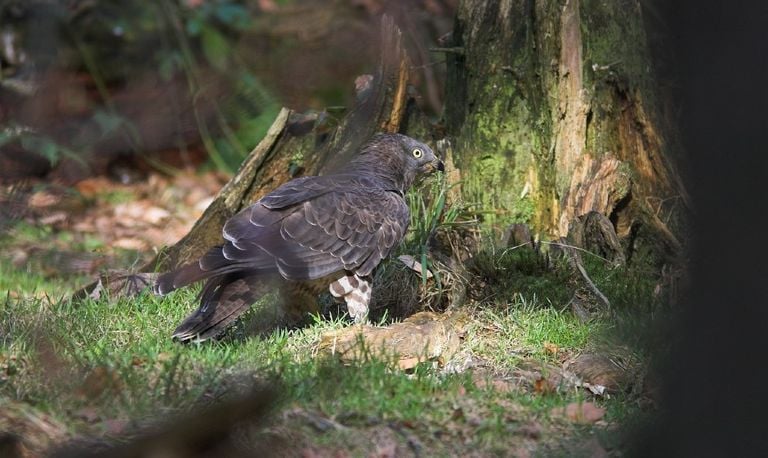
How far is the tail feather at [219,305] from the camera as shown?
228 inches

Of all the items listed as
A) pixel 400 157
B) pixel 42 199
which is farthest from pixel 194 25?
pixel 42 199

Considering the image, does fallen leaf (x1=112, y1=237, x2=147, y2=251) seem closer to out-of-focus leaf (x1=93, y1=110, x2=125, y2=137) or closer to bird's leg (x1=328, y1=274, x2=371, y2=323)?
A: bird's leg (x1=328, y1=274, x2=371, y2=323)

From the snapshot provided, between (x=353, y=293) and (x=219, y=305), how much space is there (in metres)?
1.00

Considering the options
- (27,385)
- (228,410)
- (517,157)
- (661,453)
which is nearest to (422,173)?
(517,157)

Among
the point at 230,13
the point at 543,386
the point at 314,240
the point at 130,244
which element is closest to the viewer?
the point at 543,386

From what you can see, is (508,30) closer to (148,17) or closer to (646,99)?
(646,99)

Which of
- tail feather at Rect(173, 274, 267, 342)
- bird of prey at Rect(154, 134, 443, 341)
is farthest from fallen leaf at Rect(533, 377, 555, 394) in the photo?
tail feather at Rect(173, 274, 267, 342)

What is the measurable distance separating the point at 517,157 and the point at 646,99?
3.44 ft

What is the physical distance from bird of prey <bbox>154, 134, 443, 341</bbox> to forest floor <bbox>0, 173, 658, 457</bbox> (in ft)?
0.80

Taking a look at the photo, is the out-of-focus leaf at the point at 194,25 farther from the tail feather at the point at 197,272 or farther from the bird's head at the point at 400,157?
the tail feather at the point at 197,272

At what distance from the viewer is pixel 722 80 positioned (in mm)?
2086

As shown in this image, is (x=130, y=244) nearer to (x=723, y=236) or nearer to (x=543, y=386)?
(x=543, y=386)

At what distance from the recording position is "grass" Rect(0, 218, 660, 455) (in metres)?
4.54

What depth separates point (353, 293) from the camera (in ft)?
21.4
